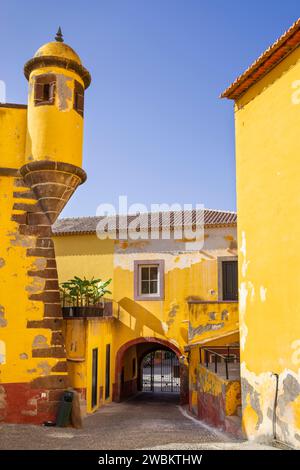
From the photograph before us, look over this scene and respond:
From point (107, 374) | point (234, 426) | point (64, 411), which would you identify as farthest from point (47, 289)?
point (107, 374)

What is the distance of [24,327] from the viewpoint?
11703 mm

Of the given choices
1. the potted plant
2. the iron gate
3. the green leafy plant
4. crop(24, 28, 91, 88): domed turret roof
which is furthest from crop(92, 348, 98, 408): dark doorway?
crop(24, 28, 91, 88): domed turret roof

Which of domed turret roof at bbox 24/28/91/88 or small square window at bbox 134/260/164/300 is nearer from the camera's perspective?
domed turret roof at bbox 24/28/91/88

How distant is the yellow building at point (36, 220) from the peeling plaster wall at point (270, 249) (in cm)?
452

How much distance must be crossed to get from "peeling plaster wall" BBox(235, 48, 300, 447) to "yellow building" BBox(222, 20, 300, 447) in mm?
17

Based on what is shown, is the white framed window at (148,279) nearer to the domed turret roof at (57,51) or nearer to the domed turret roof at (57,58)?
the domed turret roof at (57,58)

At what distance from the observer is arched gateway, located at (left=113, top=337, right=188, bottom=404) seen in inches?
688

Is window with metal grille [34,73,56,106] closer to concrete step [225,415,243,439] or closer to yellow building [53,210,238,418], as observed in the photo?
yellow building [53,210,238,418]

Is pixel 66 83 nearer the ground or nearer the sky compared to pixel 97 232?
nearer the sky

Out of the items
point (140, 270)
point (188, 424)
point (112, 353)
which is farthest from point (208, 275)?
point (188, 424)
